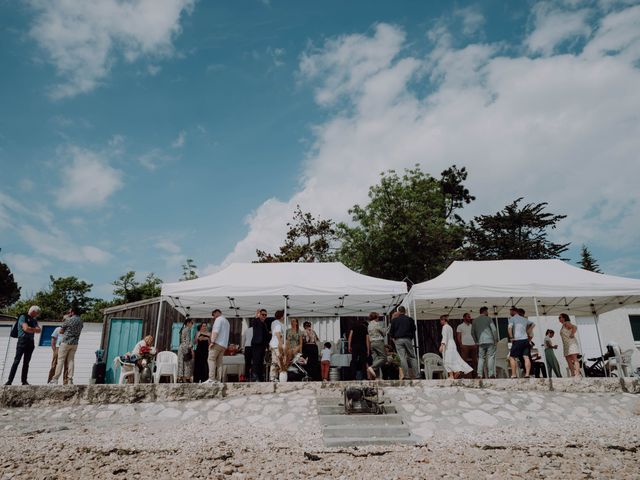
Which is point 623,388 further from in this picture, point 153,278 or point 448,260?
point 153,278

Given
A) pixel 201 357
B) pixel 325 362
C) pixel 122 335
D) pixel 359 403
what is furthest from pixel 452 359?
pixel 122 335

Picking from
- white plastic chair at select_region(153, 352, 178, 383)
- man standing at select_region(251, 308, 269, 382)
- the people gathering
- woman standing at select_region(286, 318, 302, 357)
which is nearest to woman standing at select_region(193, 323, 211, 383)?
the people gathering

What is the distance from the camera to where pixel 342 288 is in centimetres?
902

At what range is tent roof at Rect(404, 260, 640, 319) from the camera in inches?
352

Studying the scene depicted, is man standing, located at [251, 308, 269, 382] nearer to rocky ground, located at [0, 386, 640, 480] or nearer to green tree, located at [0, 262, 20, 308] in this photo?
rocky ground, located at [0, 386, 640, 480]

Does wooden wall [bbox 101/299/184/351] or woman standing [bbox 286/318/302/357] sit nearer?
woman standing [bbox 286/318/302/357]

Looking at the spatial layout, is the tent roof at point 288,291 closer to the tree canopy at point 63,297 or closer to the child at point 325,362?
the child at point 325,362

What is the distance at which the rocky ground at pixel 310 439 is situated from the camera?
4336 mm

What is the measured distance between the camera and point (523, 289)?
8.93 meters

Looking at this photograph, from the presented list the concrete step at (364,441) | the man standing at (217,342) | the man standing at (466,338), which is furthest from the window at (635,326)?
the man standing at (217,342)

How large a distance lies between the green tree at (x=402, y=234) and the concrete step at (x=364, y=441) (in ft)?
48.1

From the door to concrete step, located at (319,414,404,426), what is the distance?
10.2 metres

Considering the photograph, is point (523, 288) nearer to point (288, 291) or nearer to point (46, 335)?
point (288, 291)

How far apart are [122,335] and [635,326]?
1757 cm
